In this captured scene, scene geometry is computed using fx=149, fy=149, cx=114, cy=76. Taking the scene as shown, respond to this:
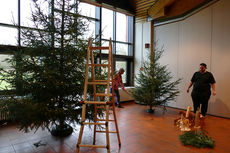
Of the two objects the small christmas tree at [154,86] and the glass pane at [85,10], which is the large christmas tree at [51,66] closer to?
the glass pane at [85,10]

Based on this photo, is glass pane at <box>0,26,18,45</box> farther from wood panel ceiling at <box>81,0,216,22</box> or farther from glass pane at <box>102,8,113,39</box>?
glass pane at <box>102,8,113,39</box>

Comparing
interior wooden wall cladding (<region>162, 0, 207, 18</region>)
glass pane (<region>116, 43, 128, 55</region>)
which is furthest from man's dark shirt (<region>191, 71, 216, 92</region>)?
glass pane (<region>116, 43, 128, 55</region>)

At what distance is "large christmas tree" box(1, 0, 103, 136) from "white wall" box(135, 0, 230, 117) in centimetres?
404

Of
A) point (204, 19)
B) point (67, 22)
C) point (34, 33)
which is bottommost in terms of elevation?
point (34, 33)

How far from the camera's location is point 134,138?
3092mm

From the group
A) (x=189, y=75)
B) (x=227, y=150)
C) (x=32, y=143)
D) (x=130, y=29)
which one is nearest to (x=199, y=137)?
(x=227, y=150)

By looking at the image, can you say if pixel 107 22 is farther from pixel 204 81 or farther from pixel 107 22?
pixel 204 81

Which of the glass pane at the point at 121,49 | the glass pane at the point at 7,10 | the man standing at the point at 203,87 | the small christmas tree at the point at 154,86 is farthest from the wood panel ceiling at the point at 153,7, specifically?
the glass pane at the point at 7,10

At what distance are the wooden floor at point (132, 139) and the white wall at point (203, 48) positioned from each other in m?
1.21

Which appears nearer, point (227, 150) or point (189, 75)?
point (227, 150)

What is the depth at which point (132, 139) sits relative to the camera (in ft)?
9.98

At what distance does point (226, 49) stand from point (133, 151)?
419cm

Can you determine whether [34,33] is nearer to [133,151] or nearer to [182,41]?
[133,151]

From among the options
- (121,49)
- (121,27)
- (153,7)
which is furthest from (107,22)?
(153,7)
